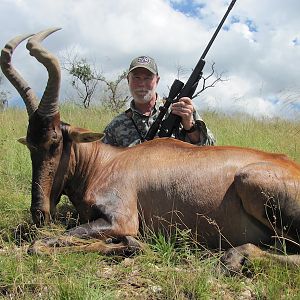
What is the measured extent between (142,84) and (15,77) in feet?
6.31

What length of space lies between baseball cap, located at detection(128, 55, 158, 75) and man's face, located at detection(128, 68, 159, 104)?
0.25ft

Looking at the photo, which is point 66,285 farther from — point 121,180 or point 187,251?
point 121,180

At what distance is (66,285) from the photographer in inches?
123

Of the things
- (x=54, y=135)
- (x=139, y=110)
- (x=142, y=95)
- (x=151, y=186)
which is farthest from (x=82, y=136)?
(x=139, y=110)

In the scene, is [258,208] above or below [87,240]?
above

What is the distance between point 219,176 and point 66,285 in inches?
75.9

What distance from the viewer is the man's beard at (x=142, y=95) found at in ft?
21.4

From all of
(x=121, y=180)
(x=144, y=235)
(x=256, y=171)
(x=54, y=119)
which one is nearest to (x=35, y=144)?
(x=54, y=119)

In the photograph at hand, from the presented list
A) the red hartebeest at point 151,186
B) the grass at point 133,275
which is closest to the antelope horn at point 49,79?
the red hartebeest at point 151,186

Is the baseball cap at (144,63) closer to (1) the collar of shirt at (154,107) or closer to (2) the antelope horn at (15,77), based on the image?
(1) the collar of shirt at (154,107)

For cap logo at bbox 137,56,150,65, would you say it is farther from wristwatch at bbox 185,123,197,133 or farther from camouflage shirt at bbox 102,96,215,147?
wristwatch at bbox 185,123,197,133

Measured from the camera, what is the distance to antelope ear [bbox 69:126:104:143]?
16.5ft

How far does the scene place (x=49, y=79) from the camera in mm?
4828

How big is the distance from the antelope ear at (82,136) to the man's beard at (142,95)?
1595 mm
